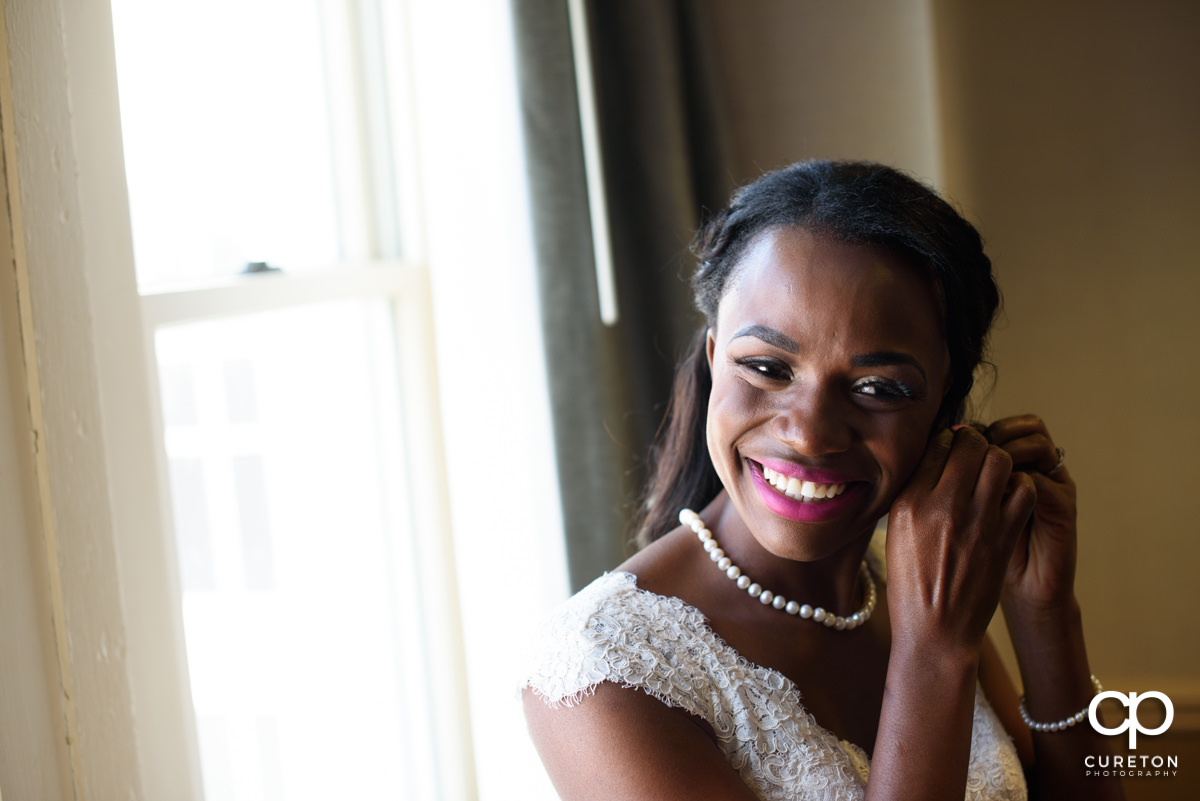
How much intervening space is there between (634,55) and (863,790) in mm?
1365

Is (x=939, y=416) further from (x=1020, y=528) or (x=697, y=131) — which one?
(x=697, y=131)

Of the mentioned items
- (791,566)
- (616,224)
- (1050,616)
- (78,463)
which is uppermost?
(616,224)

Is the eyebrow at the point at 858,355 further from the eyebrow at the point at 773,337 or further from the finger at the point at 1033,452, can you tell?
the finger at the point at 1033,452

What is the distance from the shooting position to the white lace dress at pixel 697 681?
0.95 metres

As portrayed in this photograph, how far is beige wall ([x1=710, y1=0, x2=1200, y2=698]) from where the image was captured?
6.63 feet

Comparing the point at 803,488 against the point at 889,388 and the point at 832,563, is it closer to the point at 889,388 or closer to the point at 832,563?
the point at 889,388

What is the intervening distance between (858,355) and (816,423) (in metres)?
0.09

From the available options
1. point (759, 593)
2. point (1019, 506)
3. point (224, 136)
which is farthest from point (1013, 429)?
point (224, 136)

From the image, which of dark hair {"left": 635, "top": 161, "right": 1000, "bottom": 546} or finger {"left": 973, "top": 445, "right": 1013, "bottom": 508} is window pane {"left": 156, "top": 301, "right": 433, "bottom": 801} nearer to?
dark hair {"left": 635, "top": 161, "right": 1000, "bottom": 546}

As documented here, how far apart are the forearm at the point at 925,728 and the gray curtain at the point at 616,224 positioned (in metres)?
0.79

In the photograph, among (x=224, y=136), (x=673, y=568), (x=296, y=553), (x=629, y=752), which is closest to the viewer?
(x=629, y=752)

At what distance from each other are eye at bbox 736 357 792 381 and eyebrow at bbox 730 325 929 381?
0.02 metres

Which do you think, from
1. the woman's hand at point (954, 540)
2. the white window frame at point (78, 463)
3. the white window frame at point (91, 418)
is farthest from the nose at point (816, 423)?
the white window frame at point (91, 418)

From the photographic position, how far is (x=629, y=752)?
89cm
